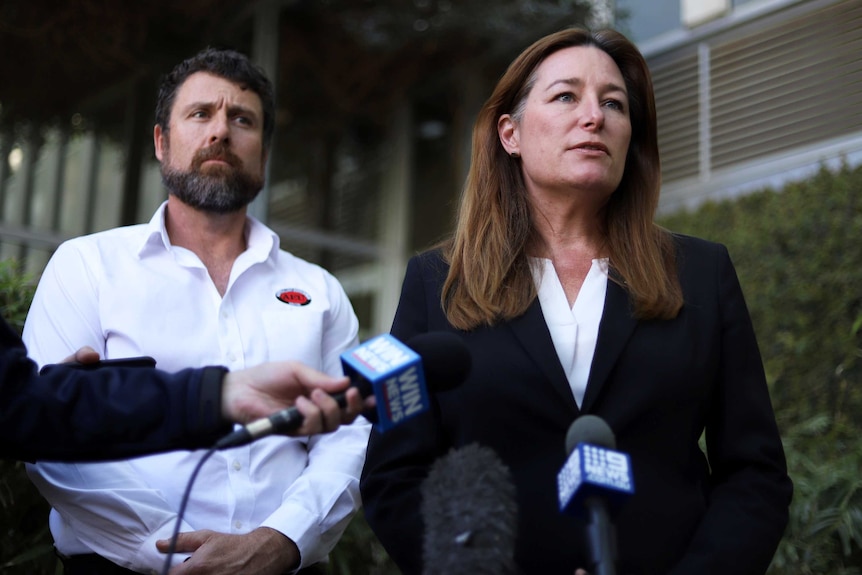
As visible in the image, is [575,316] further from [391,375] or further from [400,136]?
[400,136]

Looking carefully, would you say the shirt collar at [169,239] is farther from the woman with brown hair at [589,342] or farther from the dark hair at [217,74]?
the woman with brown hair at [589,342]

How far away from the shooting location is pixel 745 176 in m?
8.03

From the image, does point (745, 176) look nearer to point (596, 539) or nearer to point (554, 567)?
point (554, 567)

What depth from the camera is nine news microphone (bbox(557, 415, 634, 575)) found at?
1.78 meters

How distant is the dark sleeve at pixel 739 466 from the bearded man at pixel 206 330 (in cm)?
112

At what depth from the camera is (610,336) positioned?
2650mm

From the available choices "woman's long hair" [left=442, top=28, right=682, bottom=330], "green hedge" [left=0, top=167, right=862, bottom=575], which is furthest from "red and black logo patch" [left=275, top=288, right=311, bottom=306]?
"green hedge" [left=0, top=167, right=862, bottom=575]

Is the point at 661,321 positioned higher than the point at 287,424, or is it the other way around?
the point at 661,321

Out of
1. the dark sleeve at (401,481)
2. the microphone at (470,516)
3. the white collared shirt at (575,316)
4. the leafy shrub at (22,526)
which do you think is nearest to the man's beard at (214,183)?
the leafy shrub at (22,526)

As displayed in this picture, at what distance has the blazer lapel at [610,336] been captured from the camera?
2.56 metres

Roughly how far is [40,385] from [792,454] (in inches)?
163

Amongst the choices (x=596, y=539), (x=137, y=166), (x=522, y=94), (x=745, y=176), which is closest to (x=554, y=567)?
(x=596, y=539)

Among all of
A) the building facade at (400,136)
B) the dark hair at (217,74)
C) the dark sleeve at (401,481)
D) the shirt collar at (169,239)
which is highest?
the building facade at (400,136)

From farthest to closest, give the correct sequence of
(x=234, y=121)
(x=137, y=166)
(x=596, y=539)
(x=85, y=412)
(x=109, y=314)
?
1. (x=137, y=166)
2. (x=234, y=121)
3. (x=109, y=314)
4. (x=85, y=412)
5. (x=596, y=539)
